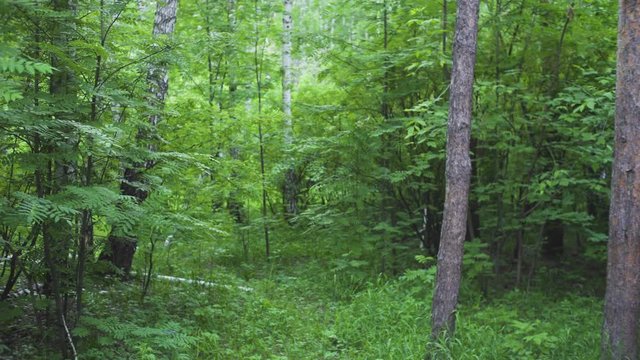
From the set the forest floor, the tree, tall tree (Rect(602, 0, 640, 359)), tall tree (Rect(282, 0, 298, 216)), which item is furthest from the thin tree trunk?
tall tree (Rect(602, 0, 640, 359))

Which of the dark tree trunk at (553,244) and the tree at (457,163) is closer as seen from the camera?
the tree at (457,163)

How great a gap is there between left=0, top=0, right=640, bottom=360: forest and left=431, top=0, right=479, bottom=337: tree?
2 cm

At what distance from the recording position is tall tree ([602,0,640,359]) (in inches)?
205

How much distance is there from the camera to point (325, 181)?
9.19 metres

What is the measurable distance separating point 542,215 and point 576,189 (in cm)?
76

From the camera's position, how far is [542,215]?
8.12 m

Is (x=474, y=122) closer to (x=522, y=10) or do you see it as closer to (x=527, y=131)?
(x=527, y=131)

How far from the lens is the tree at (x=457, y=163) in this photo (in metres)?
5.59

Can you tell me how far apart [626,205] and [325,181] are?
493 centimetres

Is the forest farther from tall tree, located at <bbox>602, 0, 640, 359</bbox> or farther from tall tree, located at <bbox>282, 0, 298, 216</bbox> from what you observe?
tall tree, located at <bbox>282, 0, 298, 216</bbox>

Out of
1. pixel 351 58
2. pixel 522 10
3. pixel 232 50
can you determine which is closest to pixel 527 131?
pixel 522 10

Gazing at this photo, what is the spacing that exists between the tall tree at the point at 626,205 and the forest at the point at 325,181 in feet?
0.06

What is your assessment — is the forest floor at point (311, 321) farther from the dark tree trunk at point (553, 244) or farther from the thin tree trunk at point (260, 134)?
the dark tree trunk at point (553, 244)

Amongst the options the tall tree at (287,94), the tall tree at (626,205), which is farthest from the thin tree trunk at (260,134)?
the tall tree at (626,205)
